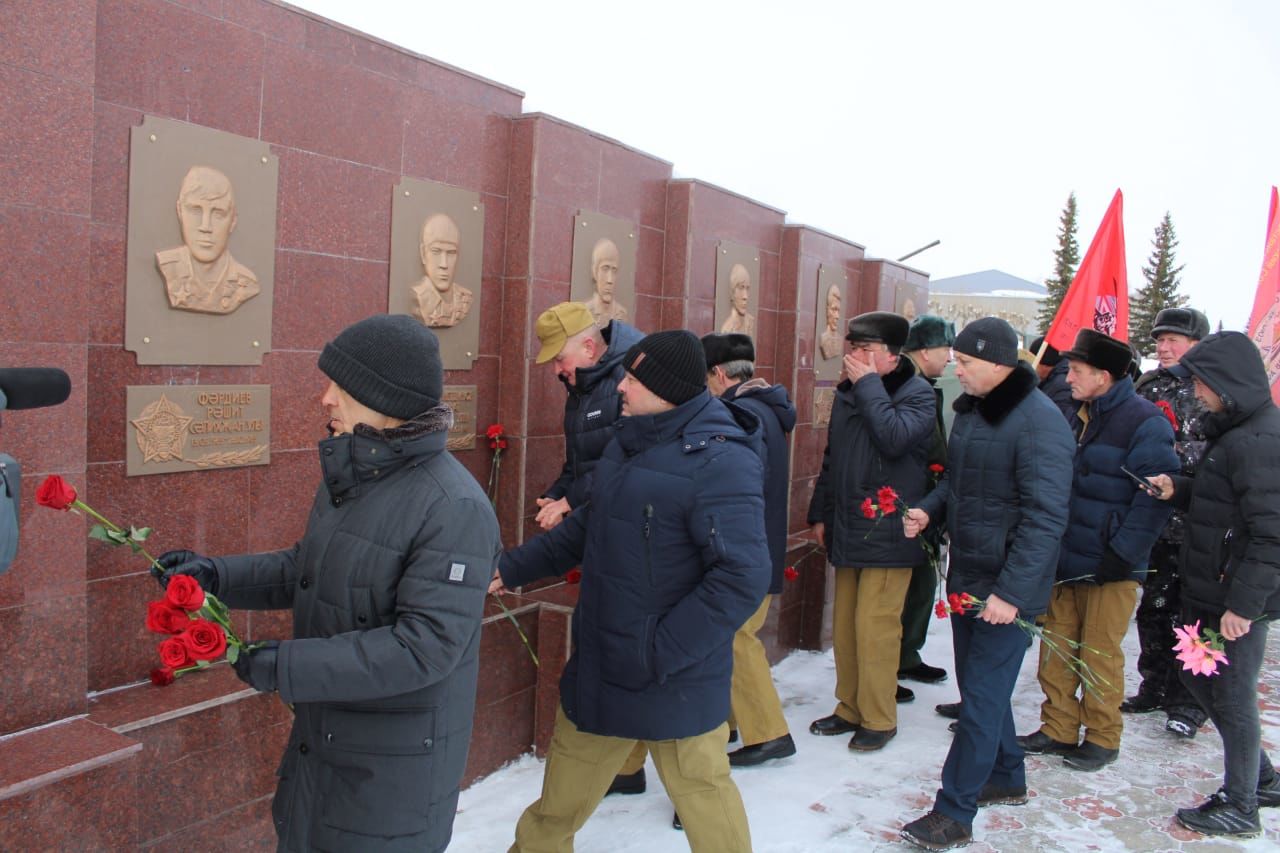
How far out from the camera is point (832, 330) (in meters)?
8.66

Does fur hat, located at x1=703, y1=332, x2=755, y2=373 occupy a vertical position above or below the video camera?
above

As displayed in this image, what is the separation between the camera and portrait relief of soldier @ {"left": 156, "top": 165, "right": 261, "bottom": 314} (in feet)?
11.4

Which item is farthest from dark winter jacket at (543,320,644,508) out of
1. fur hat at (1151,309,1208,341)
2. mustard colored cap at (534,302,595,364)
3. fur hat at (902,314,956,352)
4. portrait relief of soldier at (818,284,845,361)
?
portrait relief of soldier at (818,284,845,361)

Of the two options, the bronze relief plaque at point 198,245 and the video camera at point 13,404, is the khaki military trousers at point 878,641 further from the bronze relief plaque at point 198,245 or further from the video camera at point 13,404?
the video camera at point 13,404

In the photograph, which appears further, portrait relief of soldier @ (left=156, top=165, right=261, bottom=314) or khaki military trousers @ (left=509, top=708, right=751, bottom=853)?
portrait relief of soldier @ (left=156, top=165, right=261, bottom=314)

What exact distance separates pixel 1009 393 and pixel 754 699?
184 cm

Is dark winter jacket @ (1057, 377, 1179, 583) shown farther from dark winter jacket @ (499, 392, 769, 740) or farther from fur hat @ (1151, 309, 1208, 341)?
dark winter jacket @ (499, 392, 769, 740)

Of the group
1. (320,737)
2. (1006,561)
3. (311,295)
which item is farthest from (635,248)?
(320,737)

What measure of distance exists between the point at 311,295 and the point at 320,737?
2230 millimetres

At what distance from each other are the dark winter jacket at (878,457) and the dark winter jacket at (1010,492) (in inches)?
28.9

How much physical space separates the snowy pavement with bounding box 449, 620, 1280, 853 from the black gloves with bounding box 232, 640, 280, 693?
1.96 m

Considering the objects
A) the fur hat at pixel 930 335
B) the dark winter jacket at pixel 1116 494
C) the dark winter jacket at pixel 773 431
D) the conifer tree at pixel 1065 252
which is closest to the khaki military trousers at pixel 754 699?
the dark winter jacket at pixel 773 431

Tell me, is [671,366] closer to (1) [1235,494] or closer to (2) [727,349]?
(2) [727,349]

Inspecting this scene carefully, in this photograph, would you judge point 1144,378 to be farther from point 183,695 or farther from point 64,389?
point 64,389
